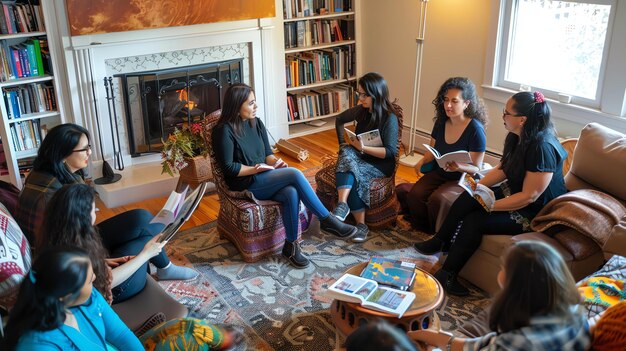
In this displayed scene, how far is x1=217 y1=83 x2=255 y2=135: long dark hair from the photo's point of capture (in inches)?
138

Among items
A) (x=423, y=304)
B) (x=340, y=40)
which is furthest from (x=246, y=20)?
(x=423, y=304)

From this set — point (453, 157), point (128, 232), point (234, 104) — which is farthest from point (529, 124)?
point (128, 232)

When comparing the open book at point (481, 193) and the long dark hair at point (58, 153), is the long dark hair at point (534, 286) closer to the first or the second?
the open book at point (481, 193)

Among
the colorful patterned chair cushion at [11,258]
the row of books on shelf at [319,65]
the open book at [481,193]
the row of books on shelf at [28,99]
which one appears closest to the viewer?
the colorful patterned chair cushion at [11,258]

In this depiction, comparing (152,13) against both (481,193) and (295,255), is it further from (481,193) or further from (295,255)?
(481,193)

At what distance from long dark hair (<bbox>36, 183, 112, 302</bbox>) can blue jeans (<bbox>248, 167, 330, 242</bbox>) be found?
54.8 inches

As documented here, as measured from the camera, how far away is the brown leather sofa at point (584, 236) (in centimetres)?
288

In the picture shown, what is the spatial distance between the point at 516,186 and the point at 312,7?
3.03 meters

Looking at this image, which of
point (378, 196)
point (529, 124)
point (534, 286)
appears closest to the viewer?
point (534, 286)

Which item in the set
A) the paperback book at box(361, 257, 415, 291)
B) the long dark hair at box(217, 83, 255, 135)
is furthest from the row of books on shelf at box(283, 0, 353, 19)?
the paperback book at box(361, 257, 415, 291)

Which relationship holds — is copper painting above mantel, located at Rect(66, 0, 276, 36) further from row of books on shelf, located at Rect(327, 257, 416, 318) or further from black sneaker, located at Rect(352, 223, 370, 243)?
row of books on shelf, located at Rect(327, 257, 416, 318)

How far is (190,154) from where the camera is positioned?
421 centimetres

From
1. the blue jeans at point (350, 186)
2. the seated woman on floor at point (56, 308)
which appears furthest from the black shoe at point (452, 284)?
the seated woman on floor at point (56, 308)

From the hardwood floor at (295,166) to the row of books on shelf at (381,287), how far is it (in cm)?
176
